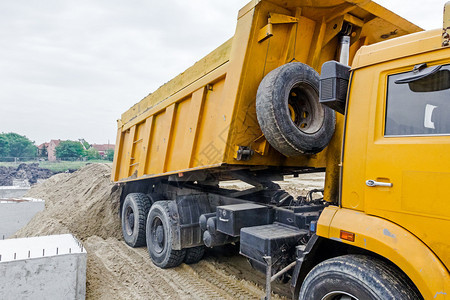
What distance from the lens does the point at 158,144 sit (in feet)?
17.9

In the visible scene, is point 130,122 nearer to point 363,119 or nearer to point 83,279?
point 83,279

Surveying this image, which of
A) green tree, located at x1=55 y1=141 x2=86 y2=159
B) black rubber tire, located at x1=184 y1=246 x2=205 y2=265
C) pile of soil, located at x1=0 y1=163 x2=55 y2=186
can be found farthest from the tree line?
black rubber tire, located at x1=184 y1=246 x2=205 y2=265

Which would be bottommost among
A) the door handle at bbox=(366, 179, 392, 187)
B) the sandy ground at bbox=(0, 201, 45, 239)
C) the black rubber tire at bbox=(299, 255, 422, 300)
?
the sandy ground at bbox=(0, 201, 45, 239)

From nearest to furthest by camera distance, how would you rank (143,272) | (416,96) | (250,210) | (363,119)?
(416,96) → (363,119) → (250,210) → (143,272)

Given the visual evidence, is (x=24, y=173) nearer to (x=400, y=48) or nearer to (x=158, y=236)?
(x=158, y=236)

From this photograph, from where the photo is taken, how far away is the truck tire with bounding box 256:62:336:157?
322cm

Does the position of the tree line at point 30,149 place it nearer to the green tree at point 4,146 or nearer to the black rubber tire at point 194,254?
the green tree at point 4,146

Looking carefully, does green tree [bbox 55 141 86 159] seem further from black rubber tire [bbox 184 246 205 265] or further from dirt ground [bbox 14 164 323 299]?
black rubber tire [bbox 184 246 205 265]

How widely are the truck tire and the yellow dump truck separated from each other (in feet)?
0.05

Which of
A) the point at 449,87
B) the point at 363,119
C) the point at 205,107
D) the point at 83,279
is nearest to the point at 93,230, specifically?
the point at 83,279

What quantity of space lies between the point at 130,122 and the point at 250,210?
3992 millimetres

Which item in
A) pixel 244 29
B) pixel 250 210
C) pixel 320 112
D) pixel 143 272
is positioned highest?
pixel 244 29

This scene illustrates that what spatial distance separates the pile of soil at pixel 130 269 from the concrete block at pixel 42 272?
2.15 ft

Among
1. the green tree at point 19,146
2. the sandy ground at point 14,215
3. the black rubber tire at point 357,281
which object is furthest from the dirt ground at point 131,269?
the green tree at point 19,146
